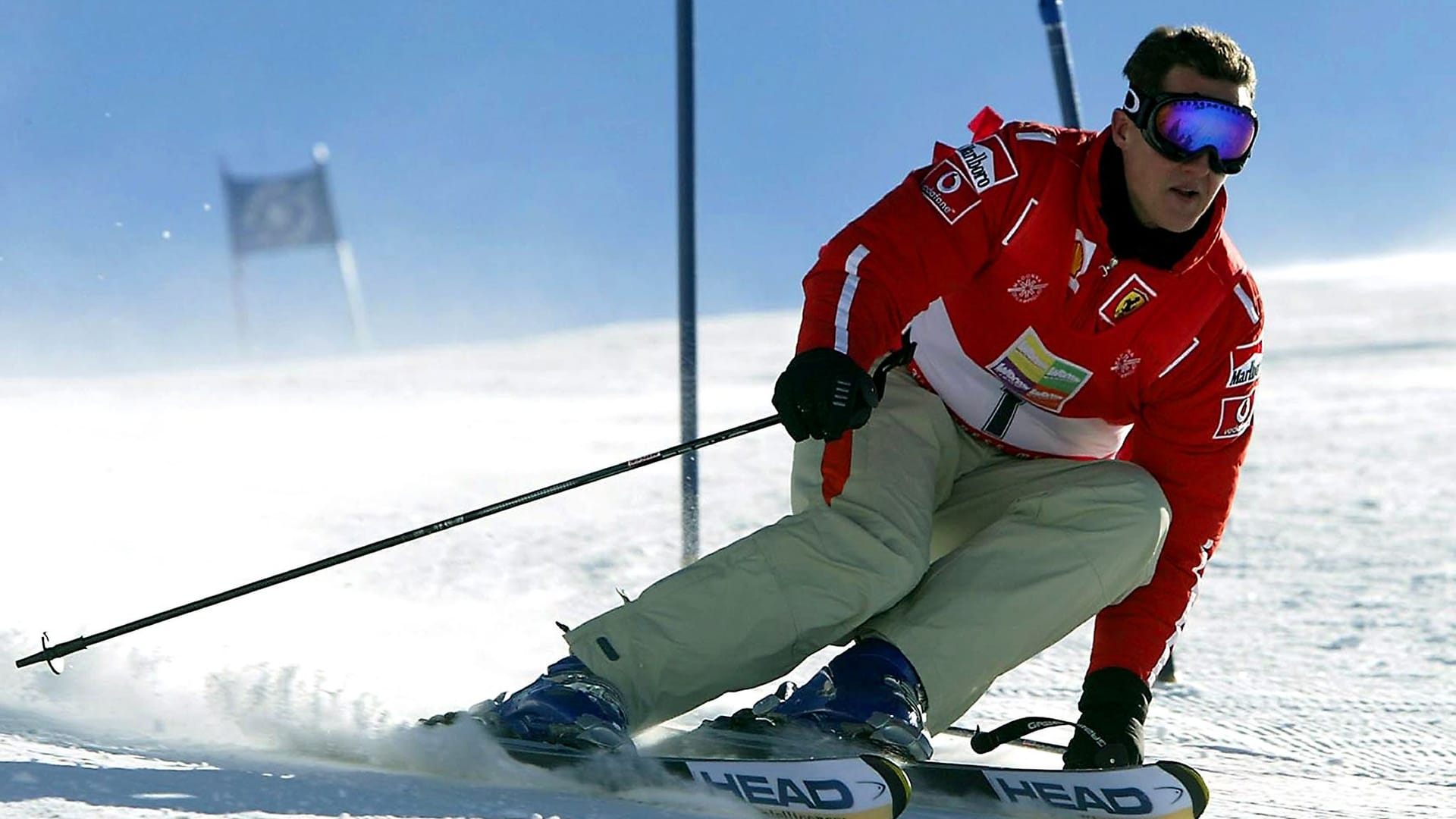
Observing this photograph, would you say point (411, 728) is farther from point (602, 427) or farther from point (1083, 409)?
point (602, 427)

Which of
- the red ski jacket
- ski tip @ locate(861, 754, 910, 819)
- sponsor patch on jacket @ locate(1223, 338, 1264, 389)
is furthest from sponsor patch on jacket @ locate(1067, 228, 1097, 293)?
ski tip @ locate(861, 754, 910, 819)

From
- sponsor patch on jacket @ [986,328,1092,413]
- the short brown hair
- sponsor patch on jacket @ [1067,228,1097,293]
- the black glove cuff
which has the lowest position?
the black glove cuff

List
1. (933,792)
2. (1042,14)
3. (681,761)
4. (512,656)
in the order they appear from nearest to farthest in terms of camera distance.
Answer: (681,761), (933,792), (512,656), (1042,14)

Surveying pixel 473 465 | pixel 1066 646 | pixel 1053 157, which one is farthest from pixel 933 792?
Answer: pixel 473 465

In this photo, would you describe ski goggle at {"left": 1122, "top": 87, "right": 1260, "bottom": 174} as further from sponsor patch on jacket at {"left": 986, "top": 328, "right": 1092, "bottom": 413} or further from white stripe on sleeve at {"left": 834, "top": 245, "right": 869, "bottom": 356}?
white stripe on sleeve at {"left": 834, "top": 245, "right": 869, "bottom": 356}

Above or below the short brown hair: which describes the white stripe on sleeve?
below

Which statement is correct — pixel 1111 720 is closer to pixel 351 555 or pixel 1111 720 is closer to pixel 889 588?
pixel 889 588

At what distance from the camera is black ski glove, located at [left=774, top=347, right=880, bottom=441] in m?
2.08

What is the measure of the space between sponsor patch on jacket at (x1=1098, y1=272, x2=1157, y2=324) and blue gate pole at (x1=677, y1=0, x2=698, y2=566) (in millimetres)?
1608

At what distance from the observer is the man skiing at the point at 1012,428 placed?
84.0 inches

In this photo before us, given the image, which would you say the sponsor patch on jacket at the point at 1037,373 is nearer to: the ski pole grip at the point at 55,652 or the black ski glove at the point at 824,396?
the black ski glove at the point at 824,396

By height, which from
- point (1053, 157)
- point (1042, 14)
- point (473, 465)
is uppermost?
point (1042, 14)

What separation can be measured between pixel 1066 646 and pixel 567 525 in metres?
1.66

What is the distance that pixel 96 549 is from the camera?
3266mm
